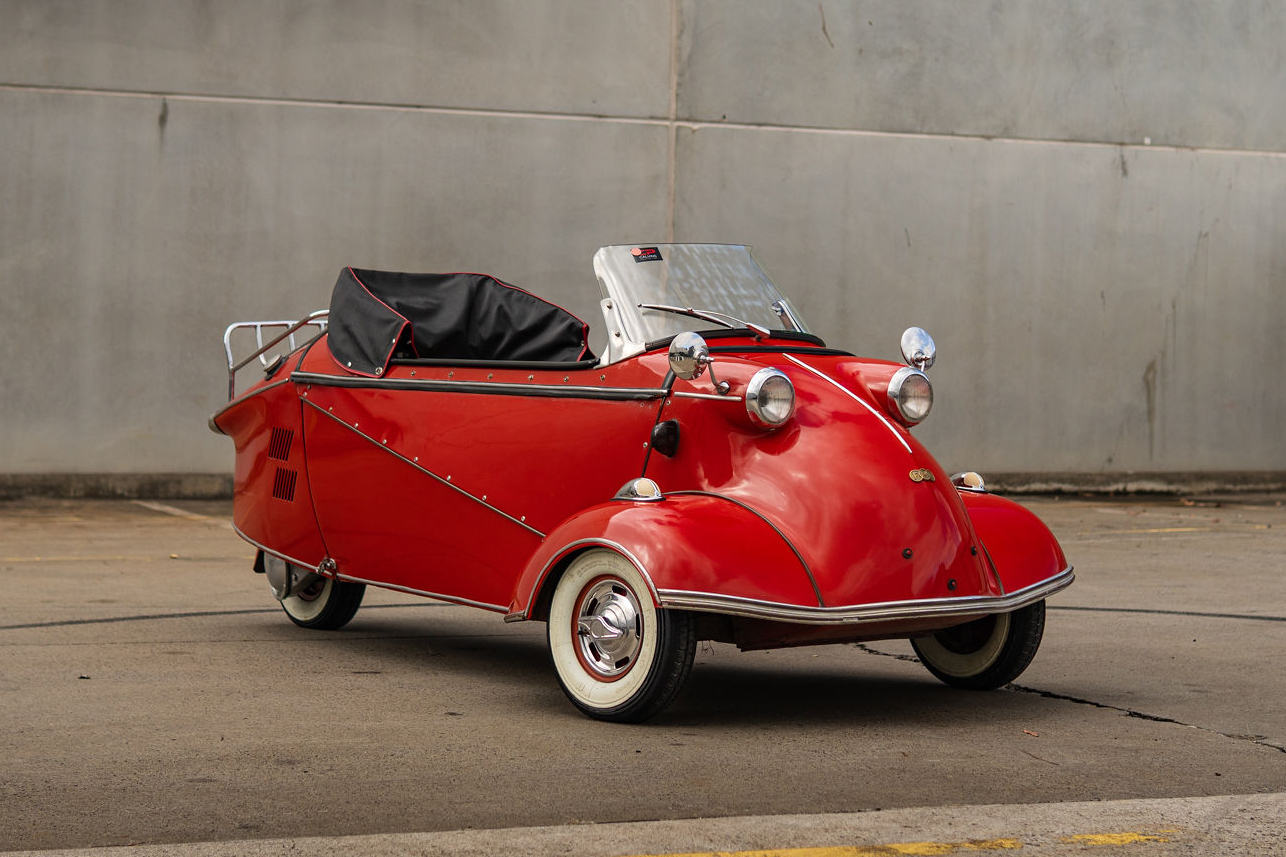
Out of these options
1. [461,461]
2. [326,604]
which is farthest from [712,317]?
[326,604]

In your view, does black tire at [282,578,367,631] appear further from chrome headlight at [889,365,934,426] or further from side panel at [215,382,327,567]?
chrome headlight at [889,365,934,426]

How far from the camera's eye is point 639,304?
6.61 metres

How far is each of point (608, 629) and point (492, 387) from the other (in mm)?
1410

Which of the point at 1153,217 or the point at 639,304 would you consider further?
the point at 1153,217

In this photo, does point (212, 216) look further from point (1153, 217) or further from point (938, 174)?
point (1153, 217)

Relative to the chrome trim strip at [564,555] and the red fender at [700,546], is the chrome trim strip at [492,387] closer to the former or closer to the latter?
the red fender at [700,546]

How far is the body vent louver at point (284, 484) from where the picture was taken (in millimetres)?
7684

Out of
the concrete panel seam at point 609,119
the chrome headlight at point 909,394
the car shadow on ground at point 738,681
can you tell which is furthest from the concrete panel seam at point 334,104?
the chrome headlight at point 909,394

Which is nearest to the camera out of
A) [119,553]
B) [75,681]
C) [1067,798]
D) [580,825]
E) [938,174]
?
A: [580,825]

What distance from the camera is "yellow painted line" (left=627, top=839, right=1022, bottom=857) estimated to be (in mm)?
4137

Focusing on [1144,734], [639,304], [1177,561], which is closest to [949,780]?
[1144,734]

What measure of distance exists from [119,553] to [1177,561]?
284 inches

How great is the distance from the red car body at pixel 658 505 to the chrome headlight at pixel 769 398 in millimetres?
26

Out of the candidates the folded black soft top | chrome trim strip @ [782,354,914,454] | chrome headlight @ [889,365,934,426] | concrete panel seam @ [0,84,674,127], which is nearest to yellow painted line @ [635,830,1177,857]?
chrome trim strip @ [782,354,914,454]
